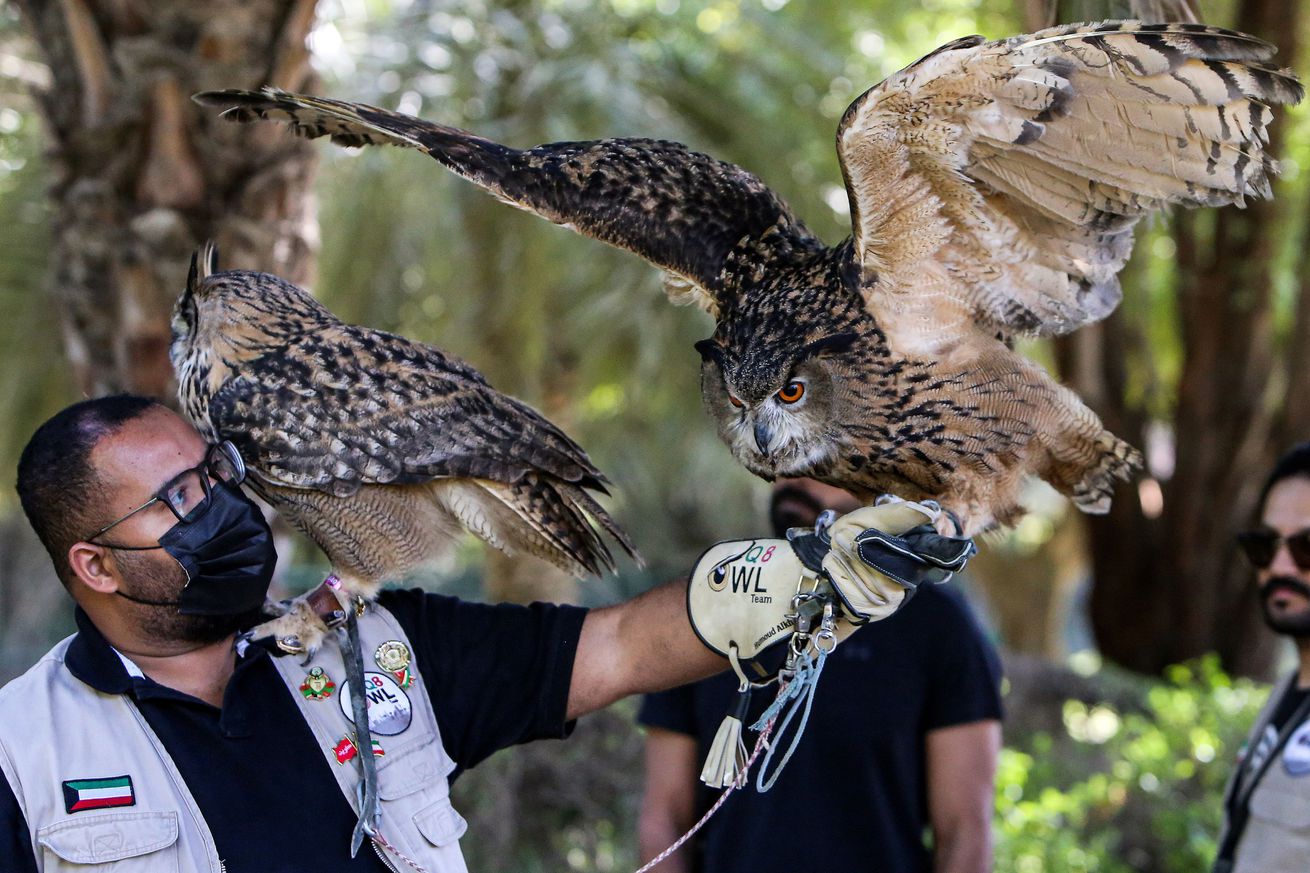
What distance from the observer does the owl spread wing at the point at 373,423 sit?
2479 millimetres

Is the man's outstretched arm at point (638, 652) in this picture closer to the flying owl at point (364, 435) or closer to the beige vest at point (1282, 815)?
the flying owl at point (364, 435)

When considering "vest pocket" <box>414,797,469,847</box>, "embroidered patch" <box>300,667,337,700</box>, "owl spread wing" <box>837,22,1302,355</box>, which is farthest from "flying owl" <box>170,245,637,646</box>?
"owl spread wing" <box>837,22,1302,355</box>

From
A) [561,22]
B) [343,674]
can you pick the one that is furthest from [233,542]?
[561,22]

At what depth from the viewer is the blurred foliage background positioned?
5.36 metres

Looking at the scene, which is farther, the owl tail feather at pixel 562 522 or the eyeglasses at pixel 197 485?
the owl tail feather at pixel 562 522

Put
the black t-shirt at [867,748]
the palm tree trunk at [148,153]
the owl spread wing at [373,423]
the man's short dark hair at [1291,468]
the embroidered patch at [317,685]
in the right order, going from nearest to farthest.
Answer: the embroidered patch at [317,685]
the owl spread wing at [373,423]
the black t-shirt at [867,748]
the man's short dark hair at [1291,468]
the palm tree trunk at [148,153]

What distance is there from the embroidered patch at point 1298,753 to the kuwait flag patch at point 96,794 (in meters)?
2.53

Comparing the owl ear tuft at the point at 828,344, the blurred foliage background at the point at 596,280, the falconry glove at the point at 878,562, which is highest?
the owl ear tuft at the point at 828,344

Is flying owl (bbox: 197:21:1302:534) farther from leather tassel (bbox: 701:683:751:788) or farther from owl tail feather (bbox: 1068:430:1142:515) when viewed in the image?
leather tassel (bbox: 701:683:751:788)

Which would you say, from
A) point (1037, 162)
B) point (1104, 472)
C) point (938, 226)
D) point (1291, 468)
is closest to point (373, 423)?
point (938, 226)

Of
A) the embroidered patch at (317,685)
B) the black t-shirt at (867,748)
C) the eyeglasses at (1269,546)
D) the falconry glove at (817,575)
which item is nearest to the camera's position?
the falconry glove at (817,575)

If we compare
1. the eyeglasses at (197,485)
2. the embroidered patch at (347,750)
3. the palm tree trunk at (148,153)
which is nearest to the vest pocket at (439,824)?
the embroidered patch at (347,750)

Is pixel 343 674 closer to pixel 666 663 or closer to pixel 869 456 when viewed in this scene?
pixel 666 663

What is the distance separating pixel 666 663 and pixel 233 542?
0.83m
